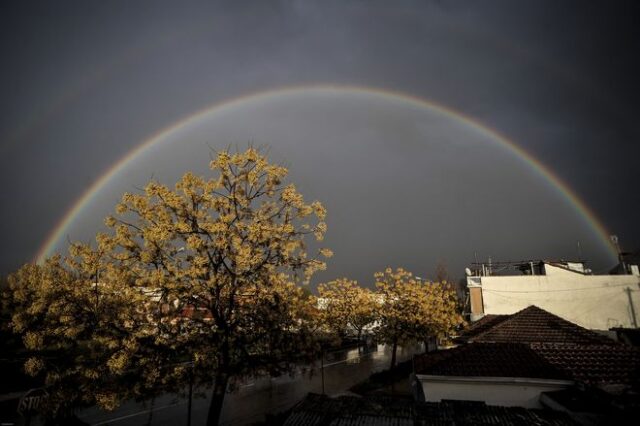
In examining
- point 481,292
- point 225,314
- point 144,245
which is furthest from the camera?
point 481,292

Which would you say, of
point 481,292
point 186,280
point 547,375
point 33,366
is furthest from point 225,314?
point 481,292

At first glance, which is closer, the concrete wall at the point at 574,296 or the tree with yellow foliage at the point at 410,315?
the tree with yellow foliage at the point at 410,315

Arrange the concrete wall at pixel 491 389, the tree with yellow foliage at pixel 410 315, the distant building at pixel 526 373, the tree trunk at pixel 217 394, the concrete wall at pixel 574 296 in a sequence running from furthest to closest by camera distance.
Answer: the concrete wall at pixel 574 296
the tree with yellow foliage at pixel 410 315
the concrete wall at pixel 491 389
the distant building at pixel 526 373
the tree trunk at pixel 217 394

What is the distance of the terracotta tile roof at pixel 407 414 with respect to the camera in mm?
9102

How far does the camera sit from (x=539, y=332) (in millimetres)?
21703

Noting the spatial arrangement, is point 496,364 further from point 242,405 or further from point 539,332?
point 242,405

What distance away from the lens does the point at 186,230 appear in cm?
1059

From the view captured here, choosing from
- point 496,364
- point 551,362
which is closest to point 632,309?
point 551,362

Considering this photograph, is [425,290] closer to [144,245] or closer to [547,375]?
[547,375]

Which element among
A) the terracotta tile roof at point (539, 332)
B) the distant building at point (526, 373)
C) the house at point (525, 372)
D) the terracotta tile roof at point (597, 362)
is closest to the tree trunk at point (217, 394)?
the house at point (525, 372)

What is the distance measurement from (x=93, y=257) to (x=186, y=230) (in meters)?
2.35

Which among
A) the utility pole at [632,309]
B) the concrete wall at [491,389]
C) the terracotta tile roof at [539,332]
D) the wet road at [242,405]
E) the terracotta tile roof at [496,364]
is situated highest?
→ the utility pole at [632,309]

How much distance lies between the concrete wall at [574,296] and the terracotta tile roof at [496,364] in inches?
1213

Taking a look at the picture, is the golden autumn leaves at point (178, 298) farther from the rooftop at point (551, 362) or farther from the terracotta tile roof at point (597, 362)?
the terracotta tile roof at point (597, 362)
